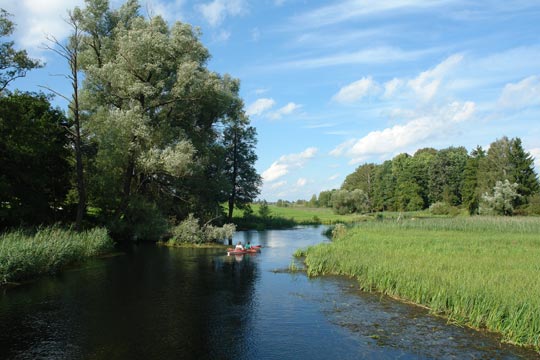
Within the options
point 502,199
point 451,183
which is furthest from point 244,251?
point 451,183

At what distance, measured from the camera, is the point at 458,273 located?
1662 cm

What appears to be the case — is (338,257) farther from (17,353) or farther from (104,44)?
(104,44)

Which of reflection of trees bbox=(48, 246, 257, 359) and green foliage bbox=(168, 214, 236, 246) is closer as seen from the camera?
reflection of trees bbox=(48, 246, 257, 359)

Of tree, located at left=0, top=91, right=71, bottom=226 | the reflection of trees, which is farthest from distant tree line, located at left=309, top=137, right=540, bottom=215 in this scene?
tree, located at left=0, top=91, right=71, bottom=226

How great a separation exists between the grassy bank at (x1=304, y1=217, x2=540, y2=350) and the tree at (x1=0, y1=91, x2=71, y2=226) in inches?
798

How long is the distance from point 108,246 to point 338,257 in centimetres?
1670

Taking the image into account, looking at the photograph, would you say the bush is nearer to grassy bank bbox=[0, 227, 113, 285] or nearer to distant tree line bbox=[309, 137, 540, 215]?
distant tree line bbox=[309, 137, 540, 215]

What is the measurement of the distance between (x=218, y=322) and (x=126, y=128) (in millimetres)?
24578

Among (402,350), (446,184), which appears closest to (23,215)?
(402,350)

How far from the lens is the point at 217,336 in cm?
1266

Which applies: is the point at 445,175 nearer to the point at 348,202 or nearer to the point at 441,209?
the point at 441,209

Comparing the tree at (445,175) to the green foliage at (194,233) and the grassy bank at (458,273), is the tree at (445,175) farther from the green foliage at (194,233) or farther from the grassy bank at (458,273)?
the green foliage at (194,233)

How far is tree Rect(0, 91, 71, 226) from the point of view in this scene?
2800 centimetres

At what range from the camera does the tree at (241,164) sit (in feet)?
191
